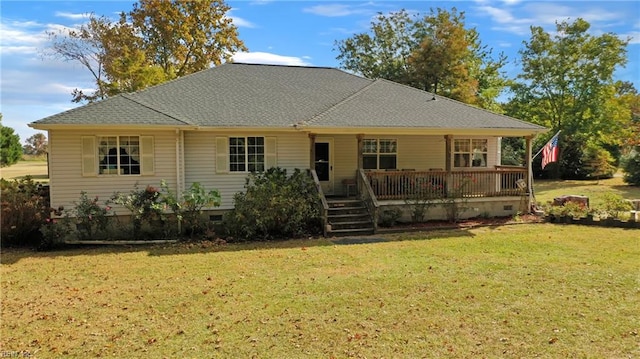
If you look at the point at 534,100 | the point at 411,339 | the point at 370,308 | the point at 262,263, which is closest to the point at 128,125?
the point at 262,263

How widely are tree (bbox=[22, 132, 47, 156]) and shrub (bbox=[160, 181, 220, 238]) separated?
91181mm

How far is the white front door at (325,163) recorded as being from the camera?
15445 millimetres

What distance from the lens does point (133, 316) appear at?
6016mm

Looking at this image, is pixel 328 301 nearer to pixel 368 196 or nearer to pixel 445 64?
pixel 368 196

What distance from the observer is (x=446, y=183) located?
13.9 meters

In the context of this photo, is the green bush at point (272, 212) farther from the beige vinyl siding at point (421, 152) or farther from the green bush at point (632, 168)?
the green bush at point (632, 168)

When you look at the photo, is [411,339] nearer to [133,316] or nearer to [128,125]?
[133,316]

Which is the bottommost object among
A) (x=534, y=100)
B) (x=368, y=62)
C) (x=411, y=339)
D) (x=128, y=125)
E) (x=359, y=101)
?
(x=411, y=339)

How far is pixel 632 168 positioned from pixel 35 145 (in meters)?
101

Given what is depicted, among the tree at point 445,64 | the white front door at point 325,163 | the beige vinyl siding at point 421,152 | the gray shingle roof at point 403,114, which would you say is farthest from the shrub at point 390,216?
the tree at point 445,64

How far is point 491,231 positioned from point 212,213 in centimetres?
848

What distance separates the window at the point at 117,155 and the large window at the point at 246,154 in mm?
2392

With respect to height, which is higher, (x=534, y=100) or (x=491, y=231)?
(x=534, y=100)

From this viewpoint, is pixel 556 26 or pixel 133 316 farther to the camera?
pixel 556 26
